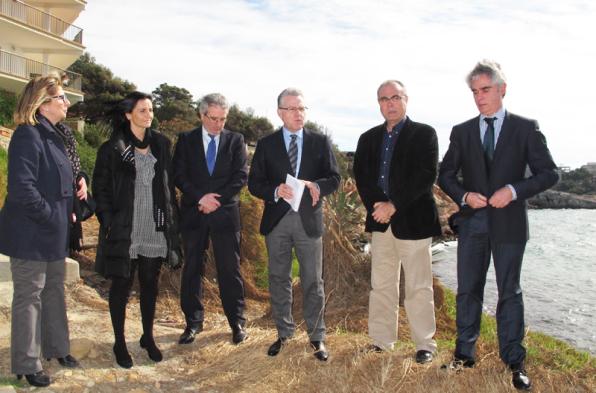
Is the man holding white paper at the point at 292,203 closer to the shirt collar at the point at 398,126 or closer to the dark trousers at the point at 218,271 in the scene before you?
the dark trousers at the point at 218,271

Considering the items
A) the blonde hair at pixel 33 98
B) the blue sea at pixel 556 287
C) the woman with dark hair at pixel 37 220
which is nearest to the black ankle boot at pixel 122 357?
the woman with dark hair at pixel 37 220

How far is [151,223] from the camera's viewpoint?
4406 mm

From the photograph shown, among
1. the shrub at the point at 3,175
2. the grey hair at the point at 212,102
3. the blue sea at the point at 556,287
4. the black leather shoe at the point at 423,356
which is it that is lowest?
the blue sea at the point at 556,287

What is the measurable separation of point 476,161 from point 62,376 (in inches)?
133

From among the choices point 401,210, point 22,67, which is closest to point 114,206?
point 401,210

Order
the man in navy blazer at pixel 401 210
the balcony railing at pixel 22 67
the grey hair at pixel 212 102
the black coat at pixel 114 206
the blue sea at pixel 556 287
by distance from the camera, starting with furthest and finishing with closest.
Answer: the balcony railing at pixel 22 67, the blue sea at pixel 556 287, the grey hair at pixel 212 102, the man in navy blazer at pixel 401 210, the black coat at pixel 114 206

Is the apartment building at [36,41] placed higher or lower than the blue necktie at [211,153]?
higher

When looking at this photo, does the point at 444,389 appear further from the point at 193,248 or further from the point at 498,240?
the point at 193,248

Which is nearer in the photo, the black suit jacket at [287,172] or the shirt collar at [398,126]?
the shirt collar at [398,126]

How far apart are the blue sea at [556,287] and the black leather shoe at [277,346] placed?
5.42 meters

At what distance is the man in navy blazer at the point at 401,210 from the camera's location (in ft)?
14.1

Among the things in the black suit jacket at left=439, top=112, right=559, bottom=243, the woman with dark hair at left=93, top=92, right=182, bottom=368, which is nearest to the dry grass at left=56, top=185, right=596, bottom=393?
the woman with dark hair at left=93, top=92, right=182, bottom=368

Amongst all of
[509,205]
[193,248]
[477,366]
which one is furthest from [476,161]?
[193,248]

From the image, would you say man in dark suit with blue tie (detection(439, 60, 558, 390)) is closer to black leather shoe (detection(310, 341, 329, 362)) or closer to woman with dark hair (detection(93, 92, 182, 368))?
black leather shoe (detection(310, 341, 329, 362))
